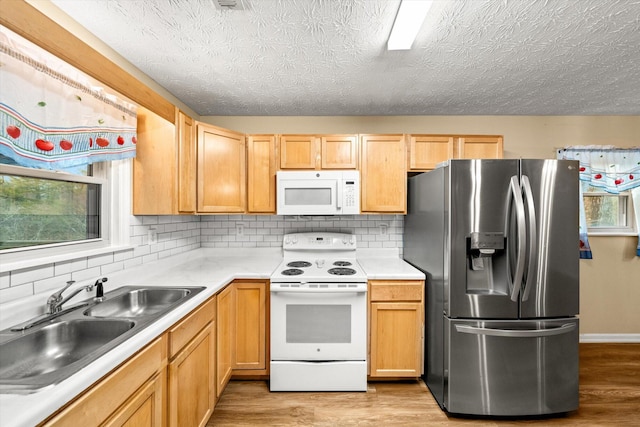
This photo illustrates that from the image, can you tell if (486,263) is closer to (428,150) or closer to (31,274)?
(428,150)

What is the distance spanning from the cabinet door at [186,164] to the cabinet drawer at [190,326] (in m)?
0.81

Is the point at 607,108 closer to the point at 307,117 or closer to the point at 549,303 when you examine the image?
the point at 549,303

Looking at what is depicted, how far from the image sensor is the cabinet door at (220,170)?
97.3 inches

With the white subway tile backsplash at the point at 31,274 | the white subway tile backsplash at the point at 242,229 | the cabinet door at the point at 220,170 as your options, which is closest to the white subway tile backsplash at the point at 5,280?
the white subway tile backsplash at the point at 31,274

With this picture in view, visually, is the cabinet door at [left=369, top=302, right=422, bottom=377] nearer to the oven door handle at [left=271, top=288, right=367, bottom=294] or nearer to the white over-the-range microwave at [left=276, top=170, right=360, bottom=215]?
the oven door handle at [left=271, top=288, right=367, bottom=294]

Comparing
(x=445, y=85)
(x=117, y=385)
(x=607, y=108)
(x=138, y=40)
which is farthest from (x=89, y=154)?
(x=607, y=108)

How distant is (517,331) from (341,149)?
1.98m

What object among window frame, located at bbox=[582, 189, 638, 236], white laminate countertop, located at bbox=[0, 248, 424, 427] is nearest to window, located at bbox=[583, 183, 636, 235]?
window frame, located at bbox=[582, 189, 638, 236]

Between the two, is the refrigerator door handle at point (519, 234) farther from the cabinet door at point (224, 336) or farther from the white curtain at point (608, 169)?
the cabinet door at point (224, 336)

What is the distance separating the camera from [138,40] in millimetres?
1765

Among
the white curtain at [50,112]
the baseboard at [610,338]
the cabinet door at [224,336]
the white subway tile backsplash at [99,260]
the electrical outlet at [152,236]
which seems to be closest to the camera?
the white curtain at [50,112]

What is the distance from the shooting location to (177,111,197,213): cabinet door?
2.17 metres

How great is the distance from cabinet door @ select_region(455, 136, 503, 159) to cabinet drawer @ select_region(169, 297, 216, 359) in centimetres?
250

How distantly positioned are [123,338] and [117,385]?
0.17 m
